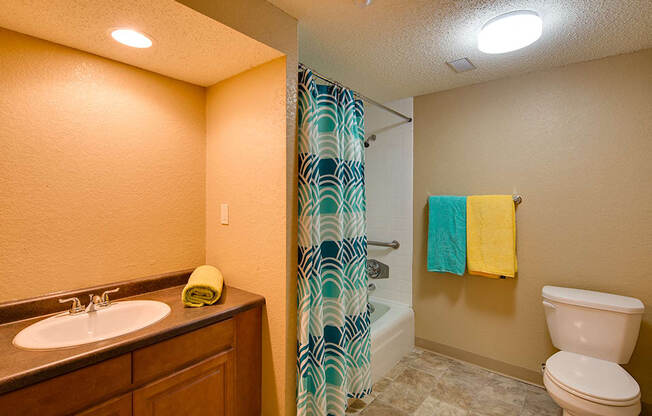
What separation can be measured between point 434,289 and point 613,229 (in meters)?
1.30

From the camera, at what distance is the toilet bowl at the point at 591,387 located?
54.6 inches

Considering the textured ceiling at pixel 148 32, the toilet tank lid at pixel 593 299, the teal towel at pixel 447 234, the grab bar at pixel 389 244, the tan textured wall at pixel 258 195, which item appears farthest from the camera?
the grab bar at pixel 389 244

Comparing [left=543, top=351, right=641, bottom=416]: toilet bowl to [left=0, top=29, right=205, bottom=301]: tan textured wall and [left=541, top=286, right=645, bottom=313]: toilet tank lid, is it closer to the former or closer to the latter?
[left=541, top=286, right=645, bottom=313]: toilet tank lid

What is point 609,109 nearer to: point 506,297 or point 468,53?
point 468,53

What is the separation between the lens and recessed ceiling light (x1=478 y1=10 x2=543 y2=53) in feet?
4.81

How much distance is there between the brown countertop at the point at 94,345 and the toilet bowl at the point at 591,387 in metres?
1.68

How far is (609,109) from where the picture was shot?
6.22 feet

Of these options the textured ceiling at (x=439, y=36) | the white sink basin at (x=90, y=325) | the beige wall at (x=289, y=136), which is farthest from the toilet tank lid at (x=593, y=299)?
the white sink basin at (x=90, y=325)

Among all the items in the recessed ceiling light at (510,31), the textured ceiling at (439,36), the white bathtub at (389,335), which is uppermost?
the textured ceiling at (439,36)

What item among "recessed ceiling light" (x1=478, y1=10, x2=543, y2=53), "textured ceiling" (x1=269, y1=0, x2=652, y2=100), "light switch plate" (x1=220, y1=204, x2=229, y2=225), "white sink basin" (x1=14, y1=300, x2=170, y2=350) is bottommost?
"white sink basin" (x1=14, y1=300, x2=170, y2=350)

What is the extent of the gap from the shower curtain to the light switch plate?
55 centimetres

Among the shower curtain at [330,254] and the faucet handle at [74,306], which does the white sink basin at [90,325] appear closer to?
the faucet handle at [74,306]

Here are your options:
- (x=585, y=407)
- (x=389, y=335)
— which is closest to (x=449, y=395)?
(x=389, y=335)

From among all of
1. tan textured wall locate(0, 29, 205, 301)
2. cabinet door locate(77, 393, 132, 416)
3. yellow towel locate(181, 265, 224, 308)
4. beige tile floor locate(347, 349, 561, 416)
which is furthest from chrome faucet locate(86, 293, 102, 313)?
beige tile floor locate(347, 349, 561, 416)
